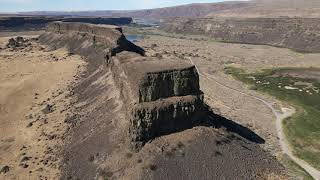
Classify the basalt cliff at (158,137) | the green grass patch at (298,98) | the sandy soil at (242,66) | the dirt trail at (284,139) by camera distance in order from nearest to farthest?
1. the basalt cliff at (158,137)
2. the dirt trail at (284,139)
3. the green grass patch at (298,98)
4. the sandy soil at (242,66)

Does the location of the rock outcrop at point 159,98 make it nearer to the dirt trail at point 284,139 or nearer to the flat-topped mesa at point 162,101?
the flat-topped mesa at point 162,101

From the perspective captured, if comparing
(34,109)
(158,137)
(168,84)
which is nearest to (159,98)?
(168,84)

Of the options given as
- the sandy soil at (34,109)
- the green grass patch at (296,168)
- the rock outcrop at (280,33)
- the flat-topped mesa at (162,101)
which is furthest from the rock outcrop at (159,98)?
the rock outcrop at (280,33)

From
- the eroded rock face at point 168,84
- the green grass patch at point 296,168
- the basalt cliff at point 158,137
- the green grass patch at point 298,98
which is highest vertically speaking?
the eroded rock face at point 168,84

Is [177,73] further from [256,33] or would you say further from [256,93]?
[256,33]

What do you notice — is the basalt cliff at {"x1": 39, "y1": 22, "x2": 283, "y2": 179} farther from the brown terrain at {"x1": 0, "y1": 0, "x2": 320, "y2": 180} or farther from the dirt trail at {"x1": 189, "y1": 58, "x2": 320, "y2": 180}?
the dirt trail at {"x1": 189, "y1": 58, "x2": 320, "y2": 180}

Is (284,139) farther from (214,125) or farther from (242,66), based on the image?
(242,66)

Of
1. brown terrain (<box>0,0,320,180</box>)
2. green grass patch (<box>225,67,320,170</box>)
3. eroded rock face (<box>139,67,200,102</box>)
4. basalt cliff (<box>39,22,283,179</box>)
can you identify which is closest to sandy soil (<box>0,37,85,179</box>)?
brown terrain (<box>0,0,320,180</box>)
